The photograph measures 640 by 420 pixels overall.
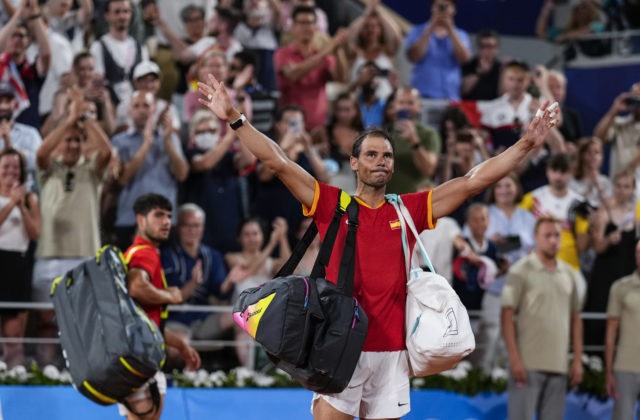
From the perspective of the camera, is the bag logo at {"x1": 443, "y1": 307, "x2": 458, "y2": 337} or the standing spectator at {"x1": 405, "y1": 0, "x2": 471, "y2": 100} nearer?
the bag logo at {"x1": 443, "y1": 307, "x2": 458, "y2": 337}

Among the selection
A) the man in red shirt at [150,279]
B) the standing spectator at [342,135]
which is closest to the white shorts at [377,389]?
the man in red shirt at [150,279]

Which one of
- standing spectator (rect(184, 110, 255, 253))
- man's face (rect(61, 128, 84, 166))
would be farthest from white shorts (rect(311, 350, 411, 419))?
man's face (rect(61, 128, 84, 166))

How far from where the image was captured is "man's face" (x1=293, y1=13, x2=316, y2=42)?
11.7 meters

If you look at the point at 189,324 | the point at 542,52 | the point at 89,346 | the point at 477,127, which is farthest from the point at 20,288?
the point at 542,52

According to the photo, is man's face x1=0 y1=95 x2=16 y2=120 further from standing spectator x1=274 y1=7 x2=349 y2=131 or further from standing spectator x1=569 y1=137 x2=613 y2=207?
standing spectator x1=569 y1=137 x2=613 y2=207

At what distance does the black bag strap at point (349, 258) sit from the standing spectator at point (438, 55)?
712 cm

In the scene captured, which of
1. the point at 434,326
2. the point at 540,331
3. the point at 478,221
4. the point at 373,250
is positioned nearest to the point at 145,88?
the point at 478,221

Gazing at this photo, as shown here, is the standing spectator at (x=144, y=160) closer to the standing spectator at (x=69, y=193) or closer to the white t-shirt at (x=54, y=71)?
the standing spectator at (x=69, y=193)

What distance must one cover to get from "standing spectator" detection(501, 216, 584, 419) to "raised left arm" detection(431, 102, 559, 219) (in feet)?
12.2

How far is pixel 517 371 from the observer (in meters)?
9.19

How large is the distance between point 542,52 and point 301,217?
666 centimetres

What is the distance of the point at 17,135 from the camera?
9789 mm

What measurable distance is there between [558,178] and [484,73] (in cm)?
245

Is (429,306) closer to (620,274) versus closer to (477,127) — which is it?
(620,274)
